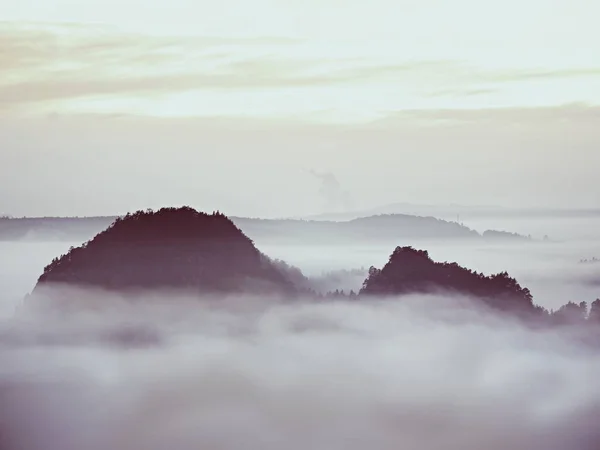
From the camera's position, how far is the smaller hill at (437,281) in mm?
143125

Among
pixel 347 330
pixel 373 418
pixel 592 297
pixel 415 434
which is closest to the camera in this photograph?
pixel 592 297

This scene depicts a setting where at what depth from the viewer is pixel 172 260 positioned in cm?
16938

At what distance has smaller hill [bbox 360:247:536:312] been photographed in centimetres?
14312

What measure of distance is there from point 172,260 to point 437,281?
154ft

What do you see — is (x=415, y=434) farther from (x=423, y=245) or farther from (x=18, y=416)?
(x=18, y=416)

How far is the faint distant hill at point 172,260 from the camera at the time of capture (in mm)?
158375

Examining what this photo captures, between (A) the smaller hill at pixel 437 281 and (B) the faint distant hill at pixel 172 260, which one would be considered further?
(B) the faint distant hill at pixel 172 260

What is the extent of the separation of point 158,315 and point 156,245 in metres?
12.5

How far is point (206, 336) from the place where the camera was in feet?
545

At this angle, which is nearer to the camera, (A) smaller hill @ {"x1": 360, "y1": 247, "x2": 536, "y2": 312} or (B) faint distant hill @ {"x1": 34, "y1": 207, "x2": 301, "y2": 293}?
(A) smaller hill @ {"x1": 360, "y1": 247, "x2": 536, "y2": 312}

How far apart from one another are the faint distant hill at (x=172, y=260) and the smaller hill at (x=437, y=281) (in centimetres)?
1613

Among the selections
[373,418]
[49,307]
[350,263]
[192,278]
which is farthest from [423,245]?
[49,307]

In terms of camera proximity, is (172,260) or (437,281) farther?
(172,260)

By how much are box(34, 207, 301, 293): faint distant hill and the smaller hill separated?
16.1 metres
